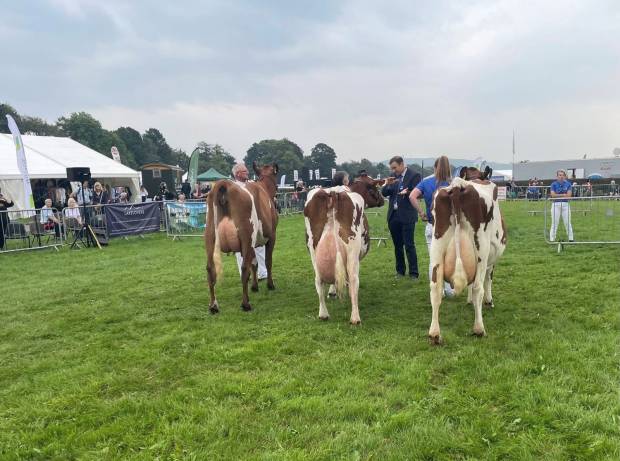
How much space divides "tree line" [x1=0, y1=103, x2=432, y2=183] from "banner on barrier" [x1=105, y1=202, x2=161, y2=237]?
4306cm

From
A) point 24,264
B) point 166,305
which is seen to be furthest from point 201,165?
point 166,305

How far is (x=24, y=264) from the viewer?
11500mm

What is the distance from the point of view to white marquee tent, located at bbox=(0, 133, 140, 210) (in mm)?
21172

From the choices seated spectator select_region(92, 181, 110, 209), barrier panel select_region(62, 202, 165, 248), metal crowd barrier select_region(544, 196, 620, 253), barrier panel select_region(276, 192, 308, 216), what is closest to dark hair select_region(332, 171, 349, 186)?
metal crowd barrier select_region(544, 196, 620, 253)

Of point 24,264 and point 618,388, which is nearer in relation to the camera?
point 618,388

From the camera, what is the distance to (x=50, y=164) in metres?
23.4

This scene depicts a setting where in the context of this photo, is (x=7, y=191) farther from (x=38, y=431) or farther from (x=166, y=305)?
(x=38, y=431)

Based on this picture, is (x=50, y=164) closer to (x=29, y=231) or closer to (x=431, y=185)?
(x=29, y=231)

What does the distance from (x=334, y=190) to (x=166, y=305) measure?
3.42 metres

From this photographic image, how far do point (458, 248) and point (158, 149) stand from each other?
102 meters

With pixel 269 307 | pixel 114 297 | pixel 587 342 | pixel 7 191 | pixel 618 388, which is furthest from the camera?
pixel 7 191

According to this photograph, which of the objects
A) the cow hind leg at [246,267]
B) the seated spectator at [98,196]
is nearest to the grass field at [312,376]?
the cow hind leg at [246,267]

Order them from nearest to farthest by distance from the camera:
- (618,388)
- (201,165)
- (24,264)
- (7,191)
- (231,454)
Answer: (231,454) < (618,388) < (24,264) < (7,191) < (201,165)

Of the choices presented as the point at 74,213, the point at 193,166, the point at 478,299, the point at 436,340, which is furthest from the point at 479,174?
the point at 193,166
